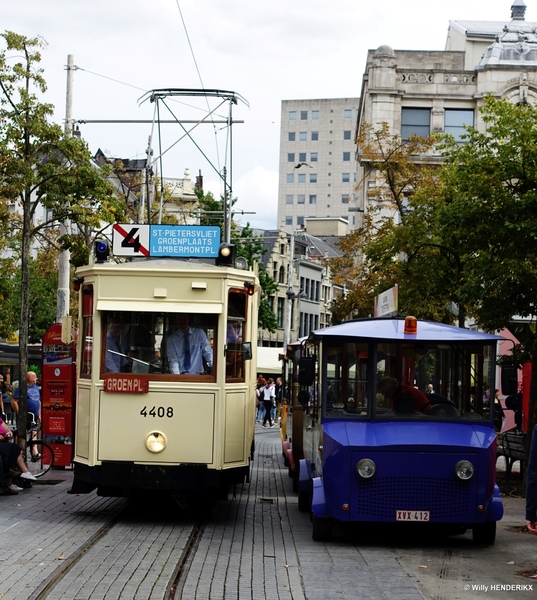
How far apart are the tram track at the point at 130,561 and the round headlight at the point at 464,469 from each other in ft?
9.03

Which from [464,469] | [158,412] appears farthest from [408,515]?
[158,412]

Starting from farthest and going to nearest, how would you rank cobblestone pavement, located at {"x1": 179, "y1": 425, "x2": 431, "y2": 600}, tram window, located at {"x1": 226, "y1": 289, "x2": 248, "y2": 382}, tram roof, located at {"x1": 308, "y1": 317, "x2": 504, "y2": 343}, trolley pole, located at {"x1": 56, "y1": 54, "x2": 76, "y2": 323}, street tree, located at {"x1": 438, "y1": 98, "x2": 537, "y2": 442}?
1. trolley pole, located at {"x1": 56, "y1": 54, "x2": 76, "y2": 323}
2. street tree, located at {"x1": 438, "y1": 98, "x2": 537, "y2": 442}
3. tram window, located at {"x1": 226, "y1": 289, "x2": 248, "y2": 382}
4. tram roof, located at {"x1": 308, "y1": 317, "x2": 504, "y2": 343}
5. cobblestone pavement, located at {"x1": 179, "y1": 425, "x2": 431, "y2": 600}

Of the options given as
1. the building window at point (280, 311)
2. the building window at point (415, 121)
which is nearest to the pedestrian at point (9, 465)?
the building window at point (415, 121)

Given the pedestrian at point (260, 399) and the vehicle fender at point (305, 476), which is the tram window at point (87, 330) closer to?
the vehicle fender at point (305, 476)

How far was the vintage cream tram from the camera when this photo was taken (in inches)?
483

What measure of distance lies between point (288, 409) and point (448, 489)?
8976 millimetres

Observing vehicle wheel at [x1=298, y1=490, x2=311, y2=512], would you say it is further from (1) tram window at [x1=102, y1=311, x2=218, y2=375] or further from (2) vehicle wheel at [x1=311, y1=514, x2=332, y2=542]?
(2) vehicle wheel at [x1=311, y1=514, x2=332, y2=542]

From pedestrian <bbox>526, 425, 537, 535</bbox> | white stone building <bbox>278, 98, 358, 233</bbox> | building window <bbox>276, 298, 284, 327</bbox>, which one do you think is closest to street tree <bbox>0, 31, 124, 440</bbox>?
pedestrian <bbox>526, 425, 537, 535</bbox>

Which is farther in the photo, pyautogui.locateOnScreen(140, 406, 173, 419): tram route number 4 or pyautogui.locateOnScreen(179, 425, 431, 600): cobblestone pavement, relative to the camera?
pyautogui.locateOnScreen(140, 406, 173, 419): tram route number 4

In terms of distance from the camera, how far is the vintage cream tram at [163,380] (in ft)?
40.3

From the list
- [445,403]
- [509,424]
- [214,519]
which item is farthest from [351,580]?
[509,424]

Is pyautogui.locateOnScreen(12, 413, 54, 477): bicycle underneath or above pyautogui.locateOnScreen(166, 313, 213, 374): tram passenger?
underneath

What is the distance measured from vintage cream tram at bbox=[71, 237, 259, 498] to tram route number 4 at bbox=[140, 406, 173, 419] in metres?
0.01

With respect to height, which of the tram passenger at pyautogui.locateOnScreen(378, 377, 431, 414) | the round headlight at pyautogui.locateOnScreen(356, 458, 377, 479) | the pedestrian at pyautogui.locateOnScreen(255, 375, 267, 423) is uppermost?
the tram passenger at pyautogui.locateOnScreen(378, 377, 431, 414)
